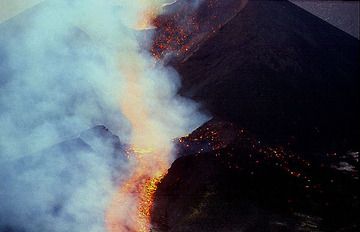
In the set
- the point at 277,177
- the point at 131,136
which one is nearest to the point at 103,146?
the point at 131,136

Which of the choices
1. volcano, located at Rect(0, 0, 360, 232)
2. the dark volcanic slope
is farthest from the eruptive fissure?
the dark volcanic slope

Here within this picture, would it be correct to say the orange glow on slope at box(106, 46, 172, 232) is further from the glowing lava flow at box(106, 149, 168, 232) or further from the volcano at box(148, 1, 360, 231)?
the volcano at box(148, 1, 360, 231)

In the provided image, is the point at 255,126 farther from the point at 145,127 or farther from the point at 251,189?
the point at 145,127

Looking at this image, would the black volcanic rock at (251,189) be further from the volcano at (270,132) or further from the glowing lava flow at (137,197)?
the glowing lava flow at (137,197)

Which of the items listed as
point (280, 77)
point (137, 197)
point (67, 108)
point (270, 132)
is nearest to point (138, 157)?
point (137, 197)

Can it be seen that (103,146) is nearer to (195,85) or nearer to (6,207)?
(6,207)

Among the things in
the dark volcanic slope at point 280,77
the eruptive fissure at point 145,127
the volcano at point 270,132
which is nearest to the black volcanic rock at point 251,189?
the volcano at point 270,132

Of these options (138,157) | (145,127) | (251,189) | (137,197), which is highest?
(145,127)
